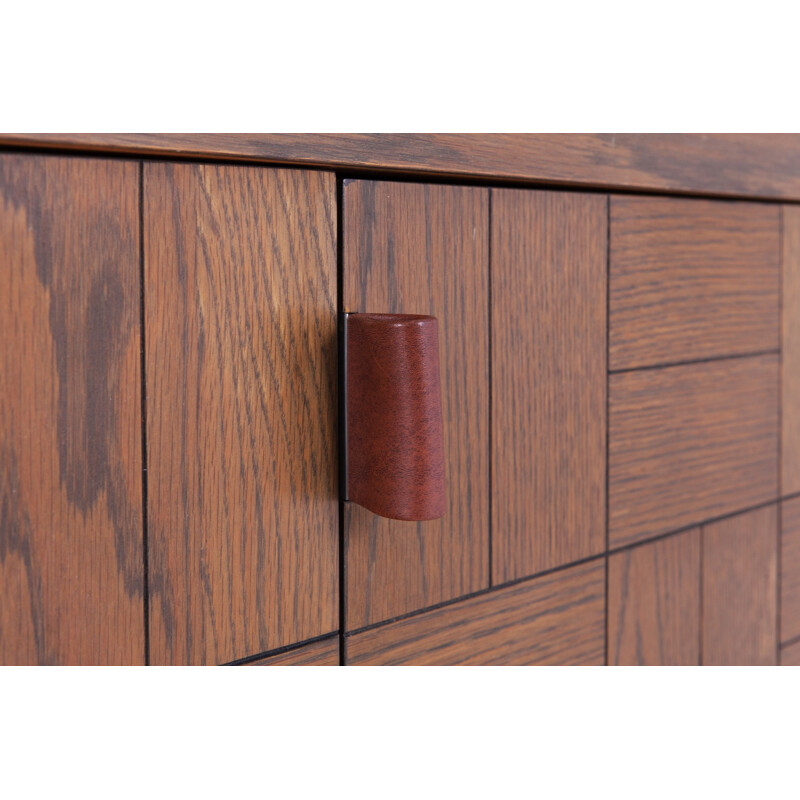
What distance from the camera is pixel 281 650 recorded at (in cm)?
50

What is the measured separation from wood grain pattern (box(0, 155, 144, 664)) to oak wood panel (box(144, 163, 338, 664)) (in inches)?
0.5

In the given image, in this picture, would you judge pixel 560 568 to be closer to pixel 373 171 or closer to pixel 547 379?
pixel 547 379

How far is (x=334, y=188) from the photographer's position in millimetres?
490

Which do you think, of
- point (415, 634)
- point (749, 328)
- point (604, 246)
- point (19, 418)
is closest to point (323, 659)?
point (415, 634)

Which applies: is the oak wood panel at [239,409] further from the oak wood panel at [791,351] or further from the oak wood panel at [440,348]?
the oak wood panel at [791,351]

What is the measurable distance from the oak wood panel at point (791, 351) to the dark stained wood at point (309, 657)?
1.43 ft

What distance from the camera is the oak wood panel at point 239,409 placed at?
0.45m

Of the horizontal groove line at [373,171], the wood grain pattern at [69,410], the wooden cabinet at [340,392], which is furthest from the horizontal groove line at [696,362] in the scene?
the wood grain pattern at [69,410]

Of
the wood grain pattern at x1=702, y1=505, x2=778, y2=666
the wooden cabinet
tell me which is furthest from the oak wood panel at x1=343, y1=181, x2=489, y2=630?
the wood grain pattern at x1=702, y1=505, x2=778, y2=666

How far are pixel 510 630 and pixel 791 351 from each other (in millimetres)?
357

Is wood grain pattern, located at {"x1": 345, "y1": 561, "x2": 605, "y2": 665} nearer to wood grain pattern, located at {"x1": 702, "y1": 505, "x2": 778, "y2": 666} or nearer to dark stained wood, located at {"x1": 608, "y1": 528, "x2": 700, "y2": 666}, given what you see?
dark stained wood, located at {"x1": 608, "y1": 528, "x2": 700, "y2": 666}

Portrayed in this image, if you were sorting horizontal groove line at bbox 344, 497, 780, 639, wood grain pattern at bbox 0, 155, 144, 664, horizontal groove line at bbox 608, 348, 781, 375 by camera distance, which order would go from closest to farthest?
wood grain pattern at bbox 0, 155, 144, 664, horizontal groove line at bbox 344, 497, 780, 639, horizontal groove line at bbox 608, 348, 781, 375

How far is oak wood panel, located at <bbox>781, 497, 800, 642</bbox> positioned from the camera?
77 cm

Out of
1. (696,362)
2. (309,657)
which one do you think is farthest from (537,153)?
(309,657)
